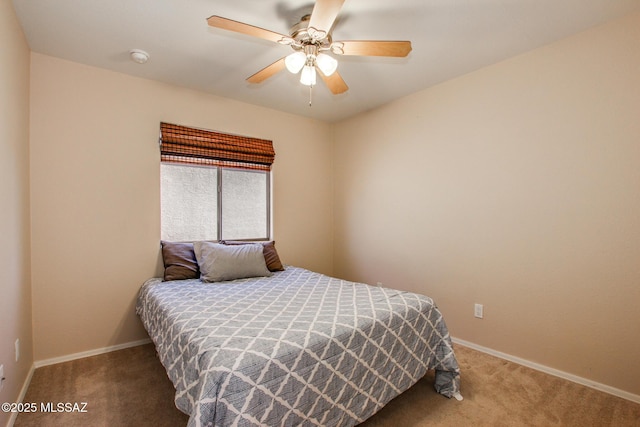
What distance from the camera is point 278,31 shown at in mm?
2107

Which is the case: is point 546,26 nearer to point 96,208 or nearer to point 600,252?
point 600,252

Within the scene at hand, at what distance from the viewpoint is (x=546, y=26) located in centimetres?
204

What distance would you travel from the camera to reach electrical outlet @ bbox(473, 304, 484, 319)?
265cm

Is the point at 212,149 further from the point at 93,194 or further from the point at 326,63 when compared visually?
the point at 326,63

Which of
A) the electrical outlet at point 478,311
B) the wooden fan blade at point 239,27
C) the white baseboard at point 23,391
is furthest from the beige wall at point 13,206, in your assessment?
the electrical outlet at point 478,311

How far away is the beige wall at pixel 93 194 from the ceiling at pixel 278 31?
0.74 feet

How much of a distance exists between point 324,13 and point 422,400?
88.7 inches

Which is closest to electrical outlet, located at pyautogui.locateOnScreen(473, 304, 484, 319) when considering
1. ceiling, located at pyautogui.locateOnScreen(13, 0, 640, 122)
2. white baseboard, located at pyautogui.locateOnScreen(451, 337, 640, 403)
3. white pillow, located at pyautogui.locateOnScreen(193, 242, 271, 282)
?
white baseboard, located at pyautogui.locateOnScreen(451, 337, 640, 403)

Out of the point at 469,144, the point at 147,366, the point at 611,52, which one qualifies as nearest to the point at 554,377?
the point at 469,144

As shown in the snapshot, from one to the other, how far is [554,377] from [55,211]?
390cm

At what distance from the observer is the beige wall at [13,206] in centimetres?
163

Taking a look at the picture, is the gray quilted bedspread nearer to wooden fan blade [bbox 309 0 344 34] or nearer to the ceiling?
wooden fan blade [bbox 309 0 344 34]

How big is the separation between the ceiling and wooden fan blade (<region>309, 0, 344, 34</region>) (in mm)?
300

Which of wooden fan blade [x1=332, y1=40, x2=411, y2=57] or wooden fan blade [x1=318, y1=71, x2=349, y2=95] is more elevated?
wooden fan blade [x1=332, y1=40, x2=411, y2=57]
